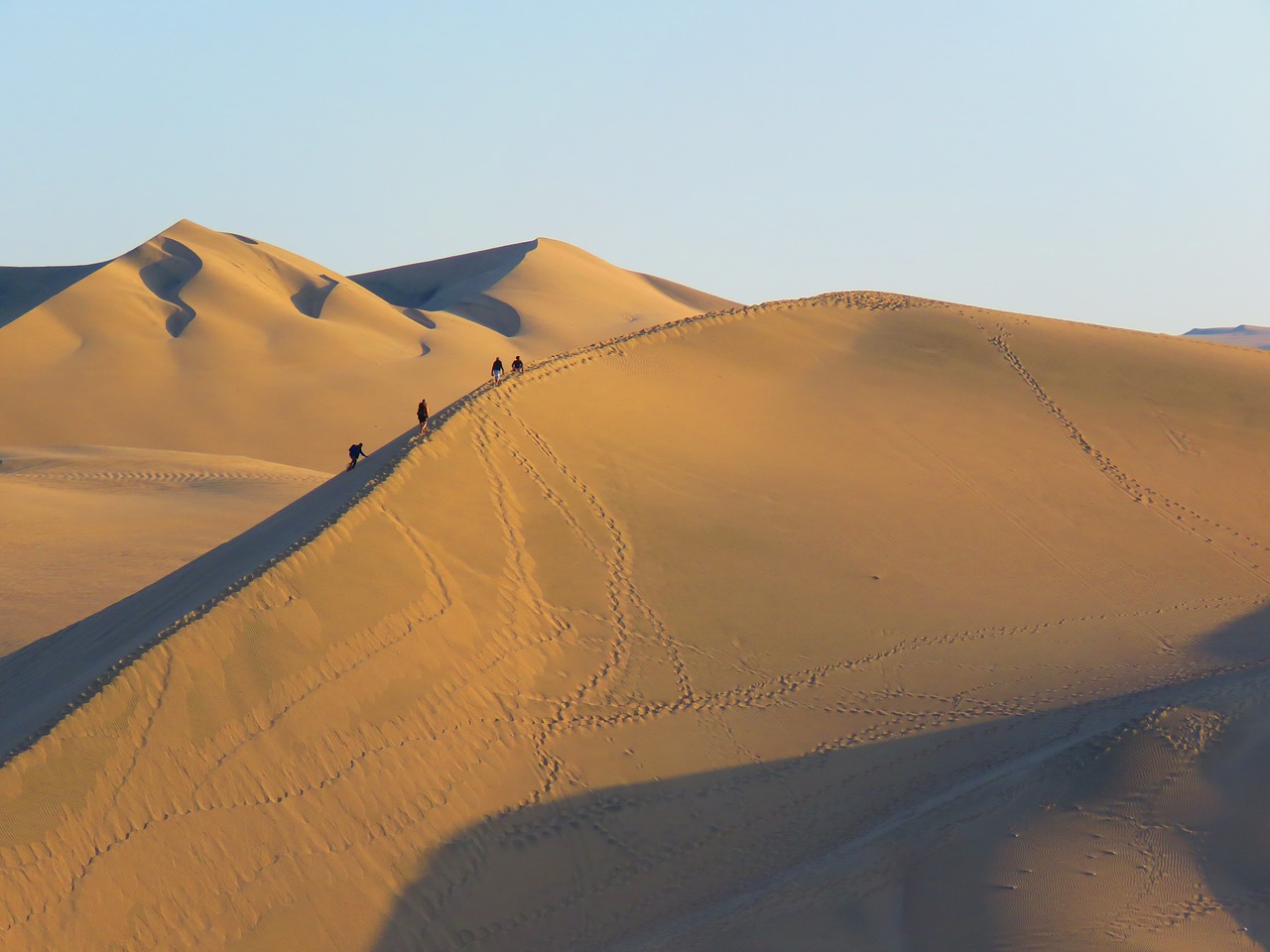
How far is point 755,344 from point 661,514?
5.48m

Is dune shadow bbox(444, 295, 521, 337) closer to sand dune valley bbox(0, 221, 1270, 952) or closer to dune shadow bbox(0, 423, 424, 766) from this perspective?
sand dune valley bbox(0, 221, 1270, 952)

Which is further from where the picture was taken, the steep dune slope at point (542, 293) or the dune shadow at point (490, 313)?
the steep dune slope at point (542, 293)

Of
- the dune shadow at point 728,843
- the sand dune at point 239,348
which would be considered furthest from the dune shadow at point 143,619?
the sand dune at point 239,348

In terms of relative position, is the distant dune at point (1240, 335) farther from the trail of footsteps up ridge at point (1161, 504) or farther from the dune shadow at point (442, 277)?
the trail of footsteps up ridge at point (1161, 504)

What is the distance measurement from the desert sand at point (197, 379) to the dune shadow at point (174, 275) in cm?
10

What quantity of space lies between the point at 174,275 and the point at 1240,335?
109405 millimetres

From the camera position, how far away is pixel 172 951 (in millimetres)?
8234

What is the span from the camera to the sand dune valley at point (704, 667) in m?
8.48

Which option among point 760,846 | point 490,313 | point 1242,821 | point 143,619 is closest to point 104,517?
point 143,619

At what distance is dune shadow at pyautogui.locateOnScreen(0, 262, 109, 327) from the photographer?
45.7 meters

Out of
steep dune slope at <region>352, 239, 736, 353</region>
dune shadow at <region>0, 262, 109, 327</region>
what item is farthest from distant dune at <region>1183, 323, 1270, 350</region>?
dune shadow at <region>0, 262, 109, 327</region>

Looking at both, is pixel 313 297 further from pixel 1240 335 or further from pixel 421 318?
pixel 1240 335

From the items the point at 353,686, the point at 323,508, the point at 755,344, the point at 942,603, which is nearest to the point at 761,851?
the point at 353,686

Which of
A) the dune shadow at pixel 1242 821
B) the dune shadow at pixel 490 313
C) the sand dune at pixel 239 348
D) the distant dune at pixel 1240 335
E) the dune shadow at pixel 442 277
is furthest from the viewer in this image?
the distant dune at pixel 1240 335
